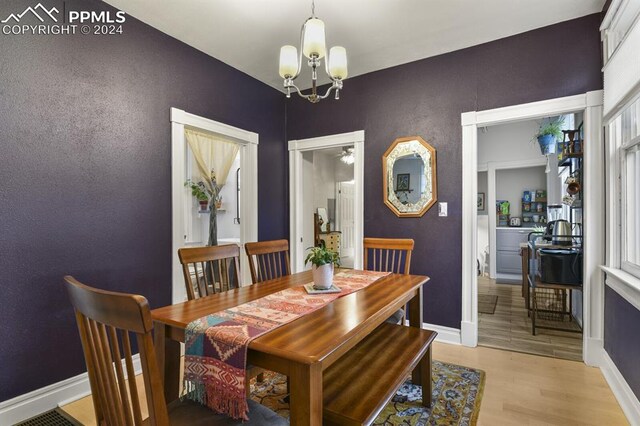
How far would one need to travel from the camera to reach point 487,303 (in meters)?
4.29

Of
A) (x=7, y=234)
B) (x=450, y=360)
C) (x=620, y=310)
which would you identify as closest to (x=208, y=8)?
(x=7, y=234)

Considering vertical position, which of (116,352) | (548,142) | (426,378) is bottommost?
(426,378)

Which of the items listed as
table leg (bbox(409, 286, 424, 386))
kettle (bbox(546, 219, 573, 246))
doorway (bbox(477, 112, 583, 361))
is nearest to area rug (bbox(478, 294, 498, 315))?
doorway (bbox(477, 112, 583, 361))

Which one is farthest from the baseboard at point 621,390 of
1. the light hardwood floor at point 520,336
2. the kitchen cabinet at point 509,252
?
the kitchen cabinet at point 509,252

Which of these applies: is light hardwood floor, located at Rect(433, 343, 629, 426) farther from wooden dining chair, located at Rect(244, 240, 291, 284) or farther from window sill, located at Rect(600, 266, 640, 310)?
wooden dining chair, located at Rect(244, 240, 291, 284)

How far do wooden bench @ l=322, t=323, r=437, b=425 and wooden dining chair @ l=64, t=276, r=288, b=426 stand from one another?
0.68m

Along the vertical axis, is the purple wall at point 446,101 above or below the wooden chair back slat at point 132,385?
above

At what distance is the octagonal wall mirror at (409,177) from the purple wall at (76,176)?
1965 millimetres

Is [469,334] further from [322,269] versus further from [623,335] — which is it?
[322,269]

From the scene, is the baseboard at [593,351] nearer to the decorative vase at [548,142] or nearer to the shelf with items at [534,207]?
the decorative vase at [548,142]

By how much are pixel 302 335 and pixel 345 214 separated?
6579 mm

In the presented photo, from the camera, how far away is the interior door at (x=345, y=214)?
763cm

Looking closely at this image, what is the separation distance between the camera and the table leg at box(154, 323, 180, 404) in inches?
53.1

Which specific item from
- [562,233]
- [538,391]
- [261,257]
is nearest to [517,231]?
[562,233]
